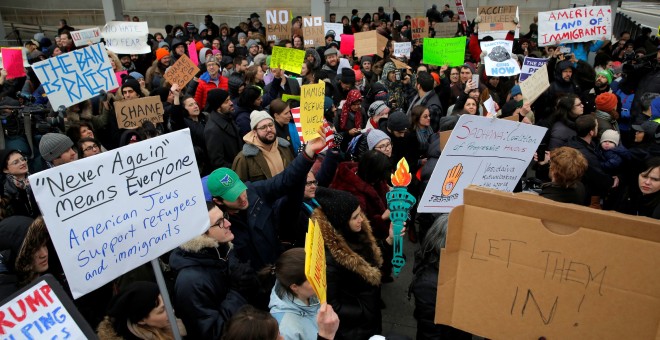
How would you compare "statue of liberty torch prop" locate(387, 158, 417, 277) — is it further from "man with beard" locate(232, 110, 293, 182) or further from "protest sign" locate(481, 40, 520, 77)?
"protest sign" locate(481, 40, 520, 77)

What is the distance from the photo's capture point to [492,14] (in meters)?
11.0

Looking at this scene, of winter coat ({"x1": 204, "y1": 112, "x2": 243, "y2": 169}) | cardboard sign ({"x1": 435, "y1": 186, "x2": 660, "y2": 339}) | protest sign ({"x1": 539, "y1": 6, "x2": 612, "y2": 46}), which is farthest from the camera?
protest sign ({"x1": 539, "y1": 6, "x2": 612, "y2": 46})

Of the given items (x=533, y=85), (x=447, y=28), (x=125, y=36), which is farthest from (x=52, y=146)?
(x=447, y=28)

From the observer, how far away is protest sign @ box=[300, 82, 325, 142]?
171 inches

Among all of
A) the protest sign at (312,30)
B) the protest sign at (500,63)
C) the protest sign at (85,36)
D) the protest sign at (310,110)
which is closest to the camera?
the protest sign at (310,110)

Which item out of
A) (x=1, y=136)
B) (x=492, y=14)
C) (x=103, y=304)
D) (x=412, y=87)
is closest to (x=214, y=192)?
(x=103, y=304)

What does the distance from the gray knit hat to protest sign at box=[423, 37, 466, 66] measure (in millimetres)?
6220

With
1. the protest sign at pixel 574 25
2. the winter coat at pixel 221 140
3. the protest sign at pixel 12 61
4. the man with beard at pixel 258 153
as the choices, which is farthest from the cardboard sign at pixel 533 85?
the protest sign at pixel 12 61

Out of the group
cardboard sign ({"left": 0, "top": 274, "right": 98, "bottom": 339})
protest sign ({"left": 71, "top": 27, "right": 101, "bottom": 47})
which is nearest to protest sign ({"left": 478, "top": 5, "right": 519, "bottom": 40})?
protest sign ({"left": 71, "top": 27, "right": 101, "bottom": 47})

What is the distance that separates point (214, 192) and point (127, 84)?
4.11 m

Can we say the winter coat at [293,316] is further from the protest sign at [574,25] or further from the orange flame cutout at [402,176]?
the protest sign at [574,25]

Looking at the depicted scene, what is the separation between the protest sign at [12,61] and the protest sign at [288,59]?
171 inches

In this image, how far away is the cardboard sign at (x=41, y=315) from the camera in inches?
63.7

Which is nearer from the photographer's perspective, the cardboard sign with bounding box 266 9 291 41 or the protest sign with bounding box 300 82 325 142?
the protest sign with bounding box 300 82 325 142
